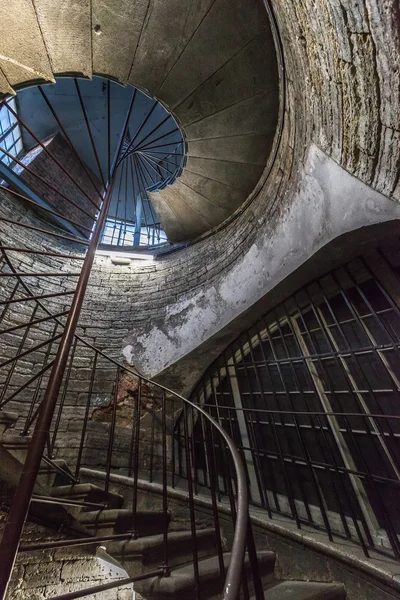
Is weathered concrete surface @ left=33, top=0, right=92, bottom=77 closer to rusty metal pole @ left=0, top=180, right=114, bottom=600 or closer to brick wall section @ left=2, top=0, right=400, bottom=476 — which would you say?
brick wall section @ left=2, top=0, right=400, bottom=476

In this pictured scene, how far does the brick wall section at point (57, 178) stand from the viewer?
5008mm

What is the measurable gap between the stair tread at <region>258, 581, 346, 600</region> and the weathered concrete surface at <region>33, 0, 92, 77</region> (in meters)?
3.74

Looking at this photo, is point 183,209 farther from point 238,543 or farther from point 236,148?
Result: point 238,543

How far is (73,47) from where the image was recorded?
204cm

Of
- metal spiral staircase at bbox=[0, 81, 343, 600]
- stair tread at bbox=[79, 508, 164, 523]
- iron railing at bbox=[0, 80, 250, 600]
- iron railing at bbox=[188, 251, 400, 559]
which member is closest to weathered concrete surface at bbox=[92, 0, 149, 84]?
iron railing at bbox=[0, 80, 250, 600]

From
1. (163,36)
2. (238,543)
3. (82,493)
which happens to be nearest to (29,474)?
(238,543)

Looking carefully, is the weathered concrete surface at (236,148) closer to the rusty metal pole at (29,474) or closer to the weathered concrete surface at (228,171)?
the weathered concrete surface at (228,171)

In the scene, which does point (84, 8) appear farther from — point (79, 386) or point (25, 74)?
point (79, 386)

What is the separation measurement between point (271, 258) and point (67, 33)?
7.75 ft

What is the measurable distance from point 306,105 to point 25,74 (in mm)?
2169

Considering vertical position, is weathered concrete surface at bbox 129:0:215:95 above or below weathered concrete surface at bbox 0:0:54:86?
above

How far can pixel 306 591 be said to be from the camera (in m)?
1.28

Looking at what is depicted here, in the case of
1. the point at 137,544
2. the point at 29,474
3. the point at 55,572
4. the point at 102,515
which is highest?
the point at 29,474

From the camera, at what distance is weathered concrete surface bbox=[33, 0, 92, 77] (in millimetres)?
1848
